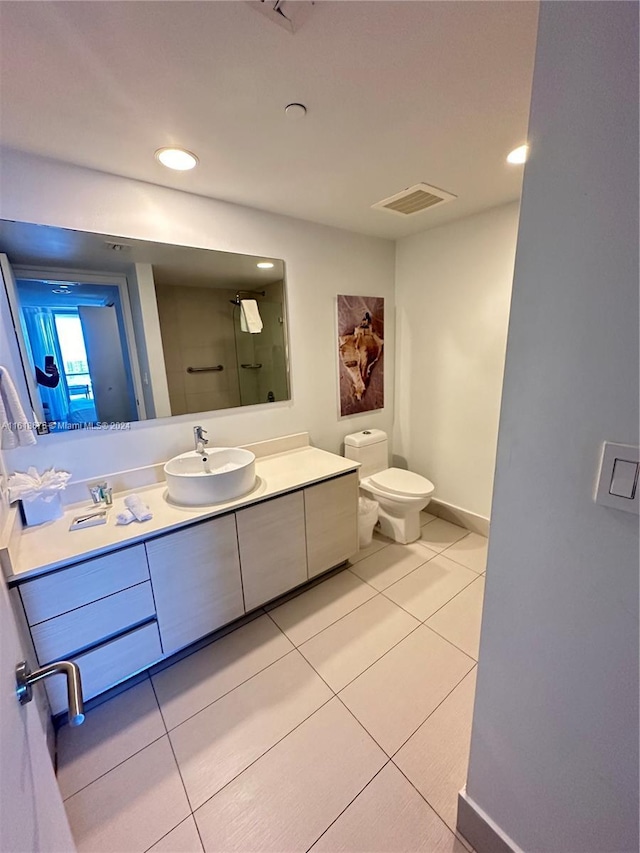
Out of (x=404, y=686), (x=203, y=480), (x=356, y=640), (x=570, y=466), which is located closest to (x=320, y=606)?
(x=356, y=640)

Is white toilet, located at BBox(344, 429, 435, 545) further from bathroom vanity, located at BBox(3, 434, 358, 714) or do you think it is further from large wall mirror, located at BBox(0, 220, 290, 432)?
large wall mirror, located at BBox(0, 220, 290, 432)

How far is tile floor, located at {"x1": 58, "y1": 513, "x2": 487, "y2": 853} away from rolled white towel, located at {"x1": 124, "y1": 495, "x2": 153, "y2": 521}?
2.51 ft

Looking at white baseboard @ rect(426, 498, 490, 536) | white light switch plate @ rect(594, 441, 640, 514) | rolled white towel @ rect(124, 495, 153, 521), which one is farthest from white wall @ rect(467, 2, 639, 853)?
white baseboard @ rect(426, 498, 490, 536)

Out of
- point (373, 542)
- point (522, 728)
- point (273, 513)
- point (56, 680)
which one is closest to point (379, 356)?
point (373, 542)

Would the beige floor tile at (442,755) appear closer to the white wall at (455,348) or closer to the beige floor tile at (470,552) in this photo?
the beige floor tile at (470,552)

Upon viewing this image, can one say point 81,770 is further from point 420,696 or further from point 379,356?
point 379,356

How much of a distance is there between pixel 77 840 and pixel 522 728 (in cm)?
139

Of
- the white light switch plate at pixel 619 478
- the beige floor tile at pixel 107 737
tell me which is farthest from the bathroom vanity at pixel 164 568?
the white light switch plate at pixel 619 478

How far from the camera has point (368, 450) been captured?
274cm

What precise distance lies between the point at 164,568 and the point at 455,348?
2.34 m

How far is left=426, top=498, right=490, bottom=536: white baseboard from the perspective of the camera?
2666 mm

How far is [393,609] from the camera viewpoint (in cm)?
195

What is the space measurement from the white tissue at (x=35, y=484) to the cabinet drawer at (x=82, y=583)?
401mm

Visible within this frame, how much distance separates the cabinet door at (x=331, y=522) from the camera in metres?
1.99
